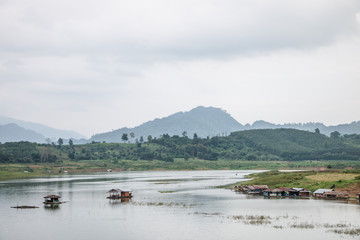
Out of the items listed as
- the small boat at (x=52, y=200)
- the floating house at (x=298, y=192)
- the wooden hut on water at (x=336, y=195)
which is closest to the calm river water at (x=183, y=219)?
the small boat at (x=52, y=200)

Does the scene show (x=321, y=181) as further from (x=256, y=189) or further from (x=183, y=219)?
(x=183, y=219)

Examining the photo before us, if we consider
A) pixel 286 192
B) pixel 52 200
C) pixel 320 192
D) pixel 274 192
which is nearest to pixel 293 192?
pixel 286 192

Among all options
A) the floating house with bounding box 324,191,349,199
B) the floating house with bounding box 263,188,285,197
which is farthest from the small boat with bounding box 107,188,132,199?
the floating house with bounding box 324,191,349,199

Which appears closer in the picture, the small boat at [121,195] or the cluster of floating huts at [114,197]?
the cluster of floating huts at [114,197]

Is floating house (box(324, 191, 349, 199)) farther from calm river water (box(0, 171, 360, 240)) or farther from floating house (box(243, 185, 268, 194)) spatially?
floating house (box(243, 185, 268, 194))

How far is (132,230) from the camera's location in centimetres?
6072

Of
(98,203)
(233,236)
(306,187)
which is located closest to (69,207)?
(98,203)

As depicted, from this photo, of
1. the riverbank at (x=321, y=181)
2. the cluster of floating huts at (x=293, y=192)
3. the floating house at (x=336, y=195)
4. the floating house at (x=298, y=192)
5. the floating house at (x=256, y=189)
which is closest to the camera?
the floating house at (x=336, y=195)

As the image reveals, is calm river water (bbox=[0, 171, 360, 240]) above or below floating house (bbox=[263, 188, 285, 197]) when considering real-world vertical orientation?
below

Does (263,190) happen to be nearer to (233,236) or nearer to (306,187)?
(306,187)

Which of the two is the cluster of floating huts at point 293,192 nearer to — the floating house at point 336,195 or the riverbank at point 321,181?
the floating house at point 336,195

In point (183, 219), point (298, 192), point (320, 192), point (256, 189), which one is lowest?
point (183, 219)

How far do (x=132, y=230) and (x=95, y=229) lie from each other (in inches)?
249

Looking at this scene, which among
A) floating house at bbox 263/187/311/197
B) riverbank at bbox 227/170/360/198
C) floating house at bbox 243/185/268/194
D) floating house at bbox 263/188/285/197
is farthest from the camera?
floating house at bbox 243/185/268/194
